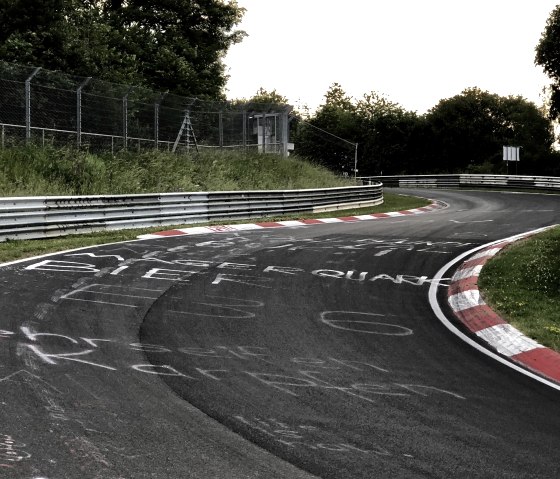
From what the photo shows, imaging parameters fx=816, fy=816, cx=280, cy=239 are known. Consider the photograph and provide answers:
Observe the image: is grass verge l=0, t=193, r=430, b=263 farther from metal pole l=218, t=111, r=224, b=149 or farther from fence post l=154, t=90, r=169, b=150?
metal pole l=218, t=111, r=224, b=149

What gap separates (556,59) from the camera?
45.9 meters

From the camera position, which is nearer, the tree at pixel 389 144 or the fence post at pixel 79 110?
the fence post at pixel 79 110

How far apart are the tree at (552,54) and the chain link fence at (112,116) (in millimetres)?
18700

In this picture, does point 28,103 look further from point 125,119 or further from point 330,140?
point 330,140

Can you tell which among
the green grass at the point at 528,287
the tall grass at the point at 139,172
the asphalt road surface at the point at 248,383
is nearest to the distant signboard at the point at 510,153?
the tall grass at the point at 139,172

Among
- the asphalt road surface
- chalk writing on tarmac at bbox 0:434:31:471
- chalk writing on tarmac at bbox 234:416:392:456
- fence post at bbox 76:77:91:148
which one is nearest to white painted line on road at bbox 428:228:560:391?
the asphalt road surface

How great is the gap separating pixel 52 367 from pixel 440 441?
11.2 ft

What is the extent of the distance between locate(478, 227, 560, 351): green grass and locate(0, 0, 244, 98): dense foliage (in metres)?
26.2

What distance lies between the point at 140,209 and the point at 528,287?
11.1 metres

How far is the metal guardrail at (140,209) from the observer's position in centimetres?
1677

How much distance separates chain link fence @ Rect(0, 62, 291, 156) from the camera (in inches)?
901

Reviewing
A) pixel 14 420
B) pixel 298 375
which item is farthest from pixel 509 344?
pixel 14 420

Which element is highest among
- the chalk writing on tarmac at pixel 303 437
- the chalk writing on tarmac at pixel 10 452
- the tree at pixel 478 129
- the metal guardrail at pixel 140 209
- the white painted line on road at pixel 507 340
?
the tree at pixel 478 129

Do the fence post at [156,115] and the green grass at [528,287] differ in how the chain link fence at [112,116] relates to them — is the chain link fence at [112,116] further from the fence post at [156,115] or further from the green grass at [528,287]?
the green grass at [528,287]
